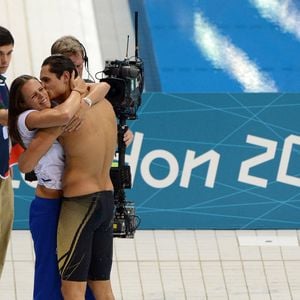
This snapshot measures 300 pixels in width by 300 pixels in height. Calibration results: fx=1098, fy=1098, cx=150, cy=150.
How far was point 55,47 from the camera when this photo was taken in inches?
200

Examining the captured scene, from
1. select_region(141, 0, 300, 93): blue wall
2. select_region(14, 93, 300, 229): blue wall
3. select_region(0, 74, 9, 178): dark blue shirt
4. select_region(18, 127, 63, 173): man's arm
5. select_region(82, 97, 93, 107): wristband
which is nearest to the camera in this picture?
select_region(18, 127, 63, 173): man's arm

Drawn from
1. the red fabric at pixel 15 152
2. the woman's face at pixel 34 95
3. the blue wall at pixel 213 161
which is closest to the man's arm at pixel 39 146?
the woman's face at pixel 34 95

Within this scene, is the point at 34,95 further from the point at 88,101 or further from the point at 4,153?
the point at 4,153

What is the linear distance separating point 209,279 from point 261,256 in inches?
21.3

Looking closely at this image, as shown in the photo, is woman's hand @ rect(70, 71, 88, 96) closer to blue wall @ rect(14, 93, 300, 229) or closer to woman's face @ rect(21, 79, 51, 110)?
woman's face @ rect(21, 79, 51, 110)

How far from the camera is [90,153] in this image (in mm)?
4648

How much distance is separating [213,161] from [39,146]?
9.13 feet

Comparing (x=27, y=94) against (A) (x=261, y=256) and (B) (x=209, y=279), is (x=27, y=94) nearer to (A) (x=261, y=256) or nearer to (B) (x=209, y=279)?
(B) (x=209, y=279)

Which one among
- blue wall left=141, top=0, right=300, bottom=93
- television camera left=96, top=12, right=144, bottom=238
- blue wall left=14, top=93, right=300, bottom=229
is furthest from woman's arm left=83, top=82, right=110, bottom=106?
blue wall left=141, top=0, right=300, bottom=93

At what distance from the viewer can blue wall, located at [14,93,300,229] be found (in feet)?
23.1

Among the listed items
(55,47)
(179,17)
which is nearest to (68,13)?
(179,17)

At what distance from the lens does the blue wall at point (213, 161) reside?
23.1 ft

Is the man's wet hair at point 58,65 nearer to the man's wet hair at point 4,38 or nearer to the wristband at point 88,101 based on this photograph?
the wristband at point 88,101

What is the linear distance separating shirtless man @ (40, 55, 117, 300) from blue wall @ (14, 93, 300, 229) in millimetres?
2286
